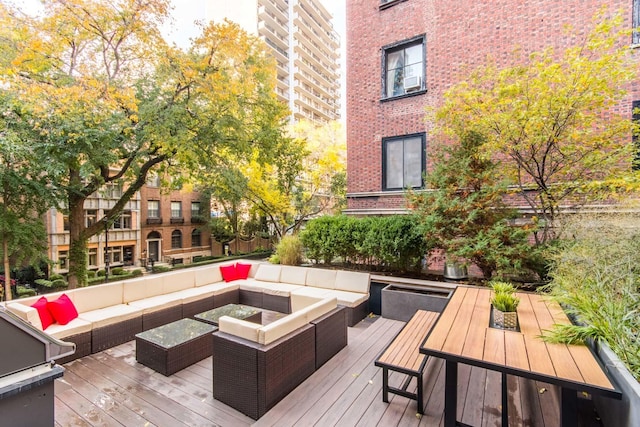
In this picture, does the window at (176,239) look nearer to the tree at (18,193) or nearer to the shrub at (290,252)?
the tree at (18,193)

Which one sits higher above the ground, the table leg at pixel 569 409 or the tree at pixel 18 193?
the tree at pixel 18 193

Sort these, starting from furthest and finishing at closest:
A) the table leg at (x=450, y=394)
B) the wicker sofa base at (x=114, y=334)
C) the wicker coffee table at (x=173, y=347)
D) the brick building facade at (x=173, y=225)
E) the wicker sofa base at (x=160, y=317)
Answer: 1. the brick building facade at (x=173, y=225)
2. the wicker sofa base at (x=160, y=317)
3. the wicker sofa base at (x=114, y=334)
4. the wicker coffee table at (x=173, y=347)
5. the table leg at (x=450, y=394)

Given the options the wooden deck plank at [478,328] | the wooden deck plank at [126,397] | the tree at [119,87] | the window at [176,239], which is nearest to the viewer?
the wooden deck plank at [478,328]

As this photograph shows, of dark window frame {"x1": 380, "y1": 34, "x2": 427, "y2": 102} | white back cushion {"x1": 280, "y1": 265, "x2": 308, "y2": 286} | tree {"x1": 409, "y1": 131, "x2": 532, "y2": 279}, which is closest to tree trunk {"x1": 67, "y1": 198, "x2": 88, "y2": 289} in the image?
white back cushion {"x1": 280, "y1": 265, "x2": 308, "y2": 286}

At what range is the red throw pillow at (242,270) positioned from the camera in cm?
792

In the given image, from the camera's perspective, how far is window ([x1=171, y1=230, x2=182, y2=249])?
86.6 feet

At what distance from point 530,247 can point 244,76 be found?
928 cm

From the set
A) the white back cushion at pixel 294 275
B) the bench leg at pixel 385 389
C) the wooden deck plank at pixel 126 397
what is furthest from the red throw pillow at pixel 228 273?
the bench leg at pixel 385 389

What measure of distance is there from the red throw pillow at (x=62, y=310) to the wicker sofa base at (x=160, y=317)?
3.41 feet

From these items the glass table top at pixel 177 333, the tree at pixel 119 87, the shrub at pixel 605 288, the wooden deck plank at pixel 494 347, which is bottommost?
the glass table top at pixel 177 333

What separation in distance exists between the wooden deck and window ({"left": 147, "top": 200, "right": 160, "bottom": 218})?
23500 millimetres

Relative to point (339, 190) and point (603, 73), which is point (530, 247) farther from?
point (339, 190)

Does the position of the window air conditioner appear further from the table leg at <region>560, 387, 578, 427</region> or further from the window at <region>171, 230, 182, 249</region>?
Result: the window at <region>171, 230, 182, 249</region>

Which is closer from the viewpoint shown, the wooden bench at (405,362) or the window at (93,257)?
the wooden bench at (405,362)
